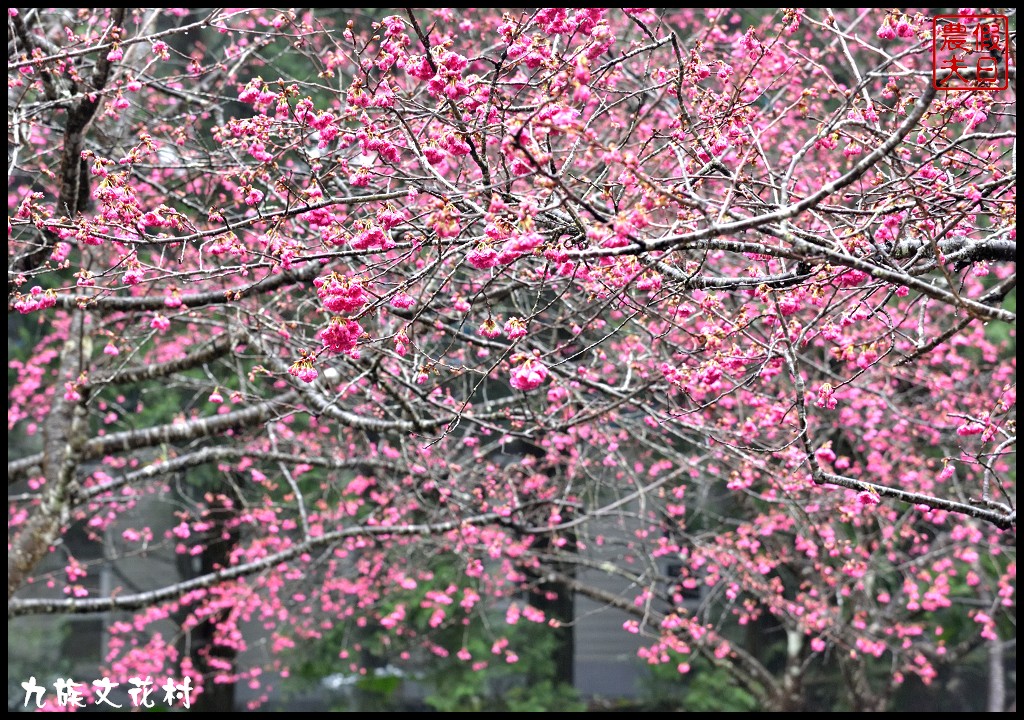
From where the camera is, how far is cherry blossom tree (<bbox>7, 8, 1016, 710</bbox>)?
11.2 ft

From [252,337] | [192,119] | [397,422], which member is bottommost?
[397,422]

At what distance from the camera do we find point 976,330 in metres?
9.24

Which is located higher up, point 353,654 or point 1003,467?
point 1003,467

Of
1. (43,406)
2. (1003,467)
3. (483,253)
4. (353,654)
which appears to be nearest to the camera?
(483,253)

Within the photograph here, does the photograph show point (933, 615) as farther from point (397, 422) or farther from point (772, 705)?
point (397, 422)

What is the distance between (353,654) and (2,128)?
9321 mm

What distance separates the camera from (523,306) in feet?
18.6

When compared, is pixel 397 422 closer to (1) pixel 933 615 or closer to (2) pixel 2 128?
(2) pixel 2 128

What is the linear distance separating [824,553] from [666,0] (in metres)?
6.33

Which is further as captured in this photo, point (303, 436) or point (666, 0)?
point (303, 436)

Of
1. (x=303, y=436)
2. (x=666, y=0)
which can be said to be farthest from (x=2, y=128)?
(x=303, y=436)

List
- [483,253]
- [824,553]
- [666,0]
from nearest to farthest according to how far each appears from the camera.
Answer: [483,253]
[666,0]
[824,553]

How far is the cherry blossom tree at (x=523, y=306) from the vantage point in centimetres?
340

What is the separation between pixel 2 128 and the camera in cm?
457
